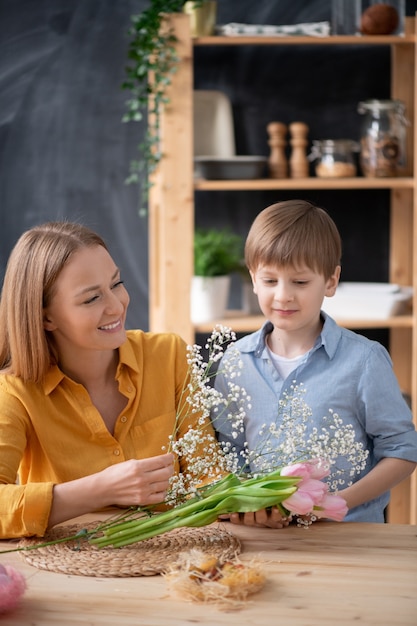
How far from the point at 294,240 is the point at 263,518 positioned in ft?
2.09

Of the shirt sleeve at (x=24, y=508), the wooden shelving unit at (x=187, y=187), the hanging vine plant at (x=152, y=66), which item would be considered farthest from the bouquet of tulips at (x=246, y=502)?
the hanging vine plant at (x=152, y=66)

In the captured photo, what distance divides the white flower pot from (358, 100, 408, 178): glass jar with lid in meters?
0.69

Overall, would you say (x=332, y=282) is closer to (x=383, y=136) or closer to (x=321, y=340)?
(x=321, y=340)

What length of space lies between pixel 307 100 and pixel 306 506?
2500 mm

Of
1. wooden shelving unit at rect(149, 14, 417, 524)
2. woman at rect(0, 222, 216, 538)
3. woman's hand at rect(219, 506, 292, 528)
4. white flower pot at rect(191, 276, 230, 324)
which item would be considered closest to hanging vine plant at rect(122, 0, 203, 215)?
wooden shelving unit at rect(149, 14, 417, 524)

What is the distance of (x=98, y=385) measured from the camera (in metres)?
2.03

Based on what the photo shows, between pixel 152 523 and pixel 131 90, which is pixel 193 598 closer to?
pixel 152 523

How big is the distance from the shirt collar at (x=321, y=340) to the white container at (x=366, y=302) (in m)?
1.32

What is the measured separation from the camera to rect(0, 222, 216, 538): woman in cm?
193

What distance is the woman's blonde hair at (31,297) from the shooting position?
193cm

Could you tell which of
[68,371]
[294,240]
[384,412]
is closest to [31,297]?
[68,371]

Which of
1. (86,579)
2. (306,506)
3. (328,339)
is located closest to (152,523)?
(86,579)

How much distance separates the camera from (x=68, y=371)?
203 cm

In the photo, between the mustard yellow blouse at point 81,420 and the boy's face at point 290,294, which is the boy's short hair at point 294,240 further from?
the mustard yellow blouse at point 81,420
